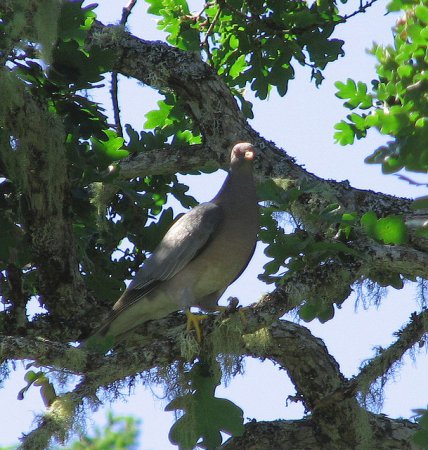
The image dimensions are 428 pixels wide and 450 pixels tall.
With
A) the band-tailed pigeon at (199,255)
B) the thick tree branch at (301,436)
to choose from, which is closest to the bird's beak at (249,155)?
the band-tailed pigeon at (199,255)

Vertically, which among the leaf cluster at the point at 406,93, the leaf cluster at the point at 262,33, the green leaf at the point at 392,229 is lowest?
the leaf cluster at the point at 406,93

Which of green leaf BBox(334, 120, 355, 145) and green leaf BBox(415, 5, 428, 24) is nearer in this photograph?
green leaf BBox(415, 5, 428, 24)

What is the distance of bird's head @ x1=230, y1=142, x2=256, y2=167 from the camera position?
5379 millimetres

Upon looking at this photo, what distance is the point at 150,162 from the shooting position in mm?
5711

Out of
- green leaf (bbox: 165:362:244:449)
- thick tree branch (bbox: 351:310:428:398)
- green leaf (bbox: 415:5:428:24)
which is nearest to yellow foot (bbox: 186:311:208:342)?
green leaf (bbox: 165:362:244:449)

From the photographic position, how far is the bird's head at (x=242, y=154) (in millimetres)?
5379

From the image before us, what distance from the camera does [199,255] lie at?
5.54 meters

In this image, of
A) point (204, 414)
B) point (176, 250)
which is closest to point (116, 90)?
point (176, 250)

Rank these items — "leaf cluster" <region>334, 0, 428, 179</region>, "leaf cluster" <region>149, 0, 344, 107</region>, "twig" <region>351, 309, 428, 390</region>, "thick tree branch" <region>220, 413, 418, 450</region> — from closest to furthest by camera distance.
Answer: "leaf cluster" <region>334, 0, 428, 179</region>, "twig" <region>351, 309, 428, 390</region>, "thick tree branch" <region>220, 413, 418, 450</region>, "leaf cluster" <region>149, 0, 344, 107</region>

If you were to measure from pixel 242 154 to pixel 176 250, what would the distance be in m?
0.70

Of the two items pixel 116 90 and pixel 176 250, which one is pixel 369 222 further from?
pixel 116 90

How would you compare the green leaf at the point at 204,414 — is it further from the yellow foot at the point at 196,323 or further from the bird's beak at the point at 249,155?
the bird's beak at the point at 249,155

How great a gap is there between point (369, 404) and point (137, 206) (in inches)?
82.3

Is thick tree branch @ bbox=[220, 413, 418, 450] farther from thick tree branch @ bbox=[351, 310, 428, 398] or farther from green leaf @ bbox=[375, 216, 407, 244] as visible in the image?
green leaf @ bbox=[375, 216, 407, 244]
